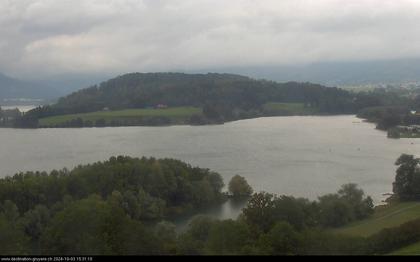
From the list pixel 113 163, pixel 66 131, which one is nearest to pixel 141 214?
pixel 113 163

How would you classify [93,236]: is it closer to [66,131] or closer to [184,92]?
[66,131]

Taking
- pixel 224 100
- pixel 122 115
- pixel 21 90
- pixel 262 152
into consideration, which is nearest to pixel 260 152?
pixel 262 152

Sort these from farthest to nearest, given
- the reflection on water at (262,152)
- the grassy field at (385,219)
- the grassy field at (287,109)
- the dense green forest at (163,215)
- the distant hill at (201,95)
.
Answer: the distant hill at (201,95), the grassy field at (287,109), the reflection on water at (262,152), the grassy field at (385,219), the dense green forest at (163,215)

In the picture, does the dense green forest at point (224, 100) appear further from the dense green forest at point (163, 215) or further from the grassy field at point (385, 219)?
the grassy field at point (385, 219)

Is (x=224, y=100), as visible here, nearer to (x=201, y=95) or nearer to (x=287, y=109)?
(x=201, y=95)

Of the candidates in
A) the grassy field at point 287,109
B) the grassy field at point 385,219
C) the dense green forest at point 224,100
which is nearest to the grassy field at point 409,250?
→ the grassy field at point 385,219

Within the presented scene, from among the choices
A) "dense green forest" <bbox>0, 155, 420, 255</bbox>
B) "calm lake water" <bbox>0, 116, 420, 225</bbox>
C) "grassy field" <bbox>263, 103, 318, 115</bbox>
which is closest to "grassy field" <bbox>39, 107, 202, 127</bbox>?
"calm lake water" <bbox>0, 116, 420, 225</bbox>

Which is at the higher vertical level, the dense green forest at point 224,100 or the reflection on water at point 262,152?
the dense green forest at point 224,100
